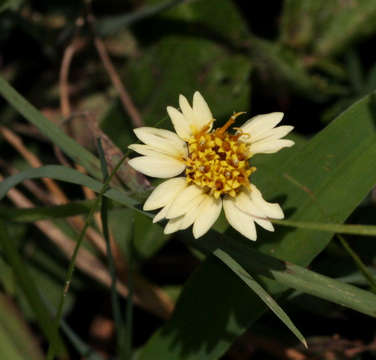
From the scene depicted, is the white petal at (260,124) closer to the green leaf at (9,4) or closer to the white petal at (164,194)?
the white petal at (164,194)

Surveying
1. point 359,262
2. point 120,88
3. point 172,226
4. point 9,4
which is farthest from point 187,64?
point 359,262

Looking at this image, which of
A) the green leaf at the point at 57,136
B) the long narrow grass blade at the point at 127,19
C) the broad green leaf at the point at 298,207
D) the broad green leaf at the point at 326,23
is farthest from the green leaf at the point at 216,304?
the broad green leaf at the point at 326,23

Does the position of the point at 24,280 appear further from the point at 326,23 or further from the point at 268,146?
the point at 326,23

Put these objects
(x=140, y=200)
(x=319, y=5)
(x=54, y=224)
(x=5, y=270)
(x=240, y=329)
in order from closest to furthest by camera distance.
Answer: (x=140, y=200) < (x=240, y=329) < (x=5, y=270) < (x=54, y=224) < (x=319, y=5)

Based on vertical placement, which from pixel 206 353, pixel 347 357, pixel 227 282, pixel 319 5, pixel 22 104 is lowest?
pixel 347 357

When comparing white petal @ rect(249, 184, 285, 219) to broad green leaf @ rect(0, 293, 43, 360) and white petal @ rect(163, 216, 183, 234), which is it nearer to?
white petal @ rect(163, 216, 183, 234)

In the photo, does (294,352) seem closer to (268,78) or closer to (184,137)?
(184,137)

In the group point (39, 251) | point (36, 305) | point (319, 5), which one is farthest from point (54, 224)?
point (319, 5)
